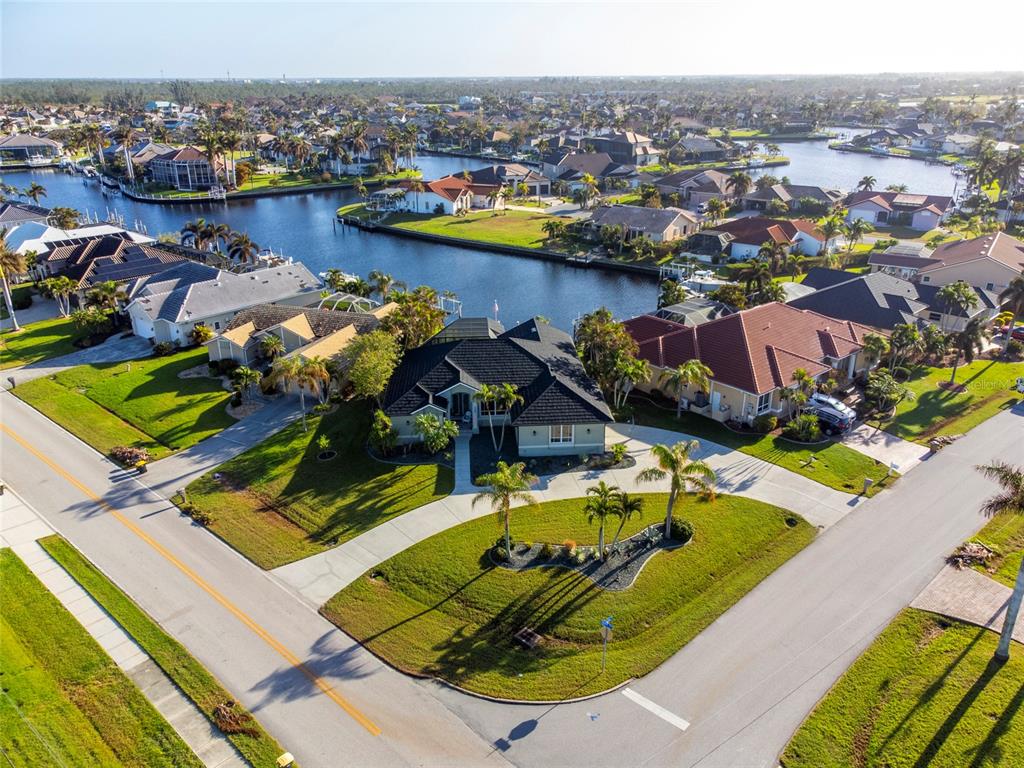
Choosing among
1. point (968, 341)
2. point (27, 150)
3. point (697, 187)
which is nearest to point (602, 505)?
point (968, 341)

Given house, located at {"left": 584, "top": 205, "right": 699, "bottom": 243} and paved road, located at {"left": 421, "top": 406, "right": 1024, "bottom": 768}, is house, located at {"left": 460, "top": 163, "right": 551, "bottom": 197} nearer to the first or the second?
house, located at {"left": 584, "top": 205, "right": 699, "bottom": 243}

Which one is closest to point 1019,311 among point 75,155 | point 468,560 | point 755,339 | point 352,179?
point 755,339

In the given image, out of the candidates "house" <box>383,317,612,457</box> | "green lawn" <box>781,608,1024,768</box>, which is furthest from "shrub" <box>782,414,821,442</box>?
"green lawn" <box>781,608,1024,768</box>

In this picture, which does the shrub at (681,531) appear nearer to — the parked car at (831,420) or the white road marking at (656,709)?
the white road marking at (656,709)

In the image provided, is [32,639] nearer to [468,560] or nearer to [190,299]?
[468,560]

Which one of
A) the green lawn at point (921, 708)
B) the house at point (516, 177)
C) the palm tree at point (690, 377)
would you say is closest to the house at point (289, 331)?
the palm tree at point (690, 377)

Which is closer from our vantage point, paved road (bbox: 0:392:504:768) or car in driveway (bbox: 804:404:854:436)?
paved road (bbox: 0:392:504:768)
